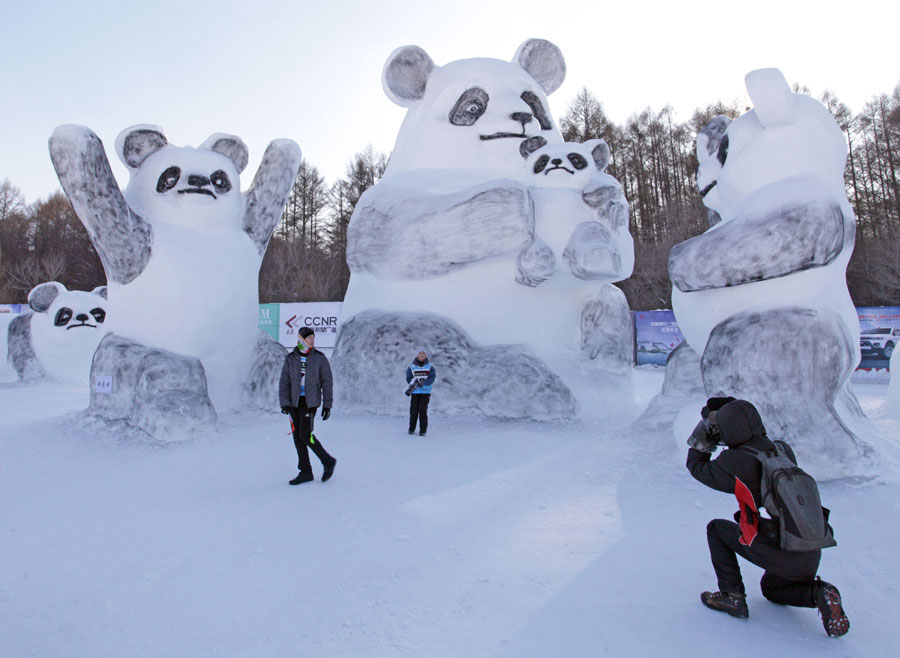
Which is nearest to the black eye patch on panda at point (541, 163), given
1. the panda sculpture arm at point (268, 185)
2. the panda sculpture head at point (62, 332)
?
the panda sculpture arm at point (268, 185)

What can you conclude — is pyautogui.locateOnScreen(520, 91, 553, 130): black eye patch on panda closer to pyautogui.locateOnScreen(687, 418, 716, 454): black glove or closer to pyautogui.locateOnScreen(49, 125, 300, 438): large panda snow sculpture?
pyautogui.locateOnScreen(49, 125, 300, 438): large panda snow sculpture

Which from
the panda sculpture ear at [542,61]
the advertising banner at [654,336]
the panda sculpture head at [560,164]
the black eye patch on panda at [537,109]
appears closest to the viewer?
the panda sculpture head at [560,164]

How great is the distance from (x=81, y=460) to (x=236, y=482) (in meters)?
1.24

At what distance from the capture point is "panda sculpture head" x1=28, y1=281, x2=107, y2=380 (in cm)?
870

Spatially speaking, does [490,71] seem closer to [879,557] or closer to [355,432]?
[355,432]

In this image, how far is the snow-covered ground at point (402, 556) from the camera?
157 centimetres

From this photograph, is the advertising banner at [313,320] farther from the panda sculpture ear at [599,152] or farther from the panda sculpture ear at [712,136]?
the panda sculpture ear at [712,136]

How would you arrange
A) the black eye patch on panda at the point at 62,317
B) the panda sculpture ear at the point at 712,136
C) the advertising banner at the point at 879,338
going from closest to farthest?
the panda sculpture ear at the point at 712,136 → the black eye patch on panda at the point at 62,317 → the advertising banner at the point at 879,338

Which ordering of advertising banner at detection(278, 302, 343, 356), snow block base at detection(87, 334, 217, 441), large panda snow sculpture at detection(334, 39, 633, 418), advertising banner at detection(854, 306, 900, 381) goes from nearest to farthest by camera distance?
1. snow block base at detection(87, 334, 217, 441)
2. large panda snow sculpture at detection(334, 39, 633, 418)
3. advertising banner at detection(854, 306, 900, 381)
4. advertising banner at detection(278, 302, 343, 356)

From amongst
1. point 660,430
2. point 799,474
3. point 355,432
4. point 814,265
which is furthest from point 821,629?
point 355,432

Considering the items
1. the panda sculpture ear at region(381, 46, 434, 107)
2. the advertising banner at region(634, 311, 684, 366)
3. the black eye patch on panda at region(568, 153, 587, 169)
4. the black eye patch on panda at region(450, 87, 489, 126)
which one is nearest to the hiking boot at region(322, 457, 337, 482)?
the black eye patch on panda at region(568, 153, 587, 169)

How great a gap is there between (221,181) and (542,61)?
3139 mm

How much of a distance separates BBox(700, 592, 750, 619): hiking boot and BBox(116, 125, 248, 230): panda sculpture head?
4275 mm

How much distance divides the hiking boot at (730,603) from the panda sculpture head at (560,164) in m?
3.64
